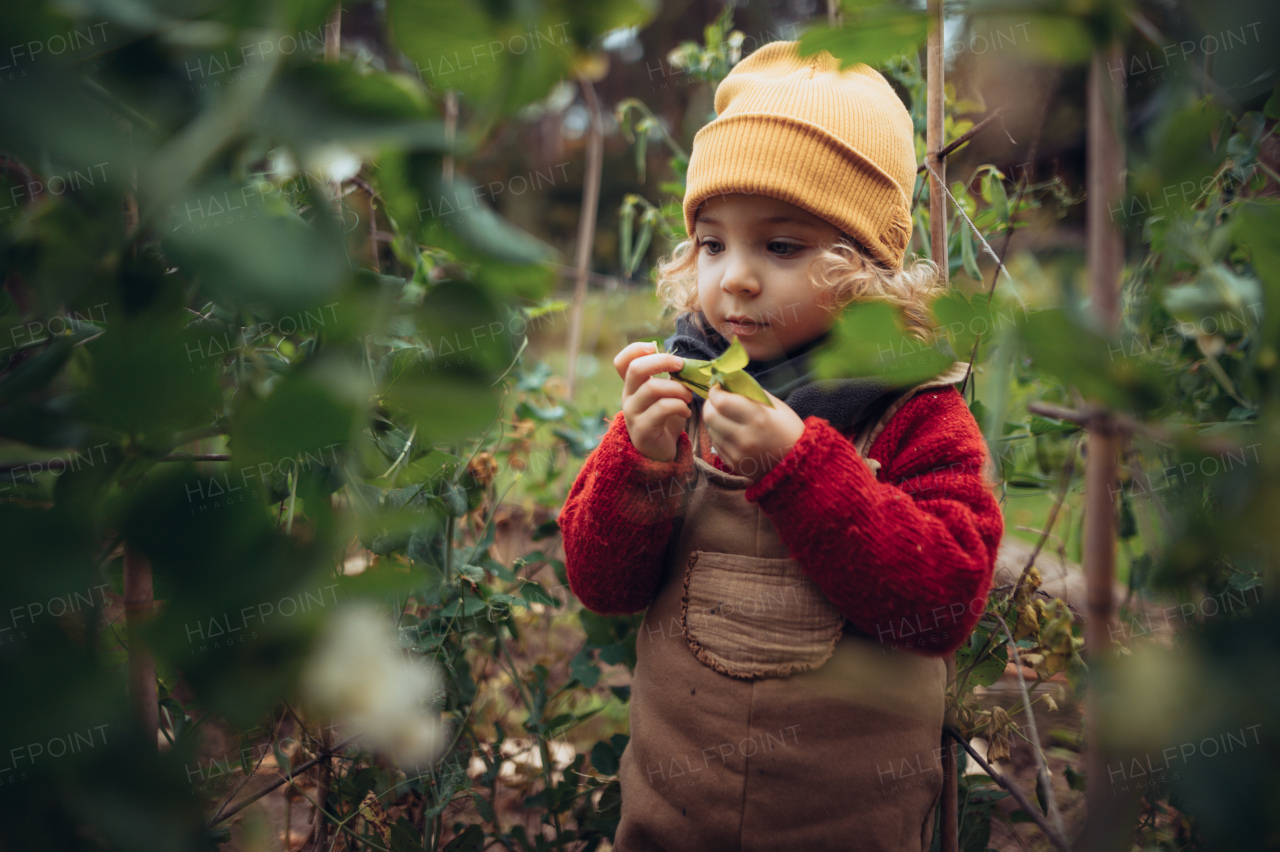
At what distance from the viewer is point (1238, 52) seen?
1.00 feet

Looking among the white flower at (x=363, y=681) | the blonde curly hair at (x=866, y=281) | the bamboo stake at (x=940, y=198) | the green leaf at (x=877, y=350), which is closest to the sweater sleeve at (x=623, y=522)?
the blonde curly hair at (x=866, y=281)

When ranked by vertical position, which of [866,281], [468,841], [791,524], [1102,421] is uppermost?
[1102,421]

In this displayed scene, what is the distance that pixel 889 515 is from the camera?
2.68 feet

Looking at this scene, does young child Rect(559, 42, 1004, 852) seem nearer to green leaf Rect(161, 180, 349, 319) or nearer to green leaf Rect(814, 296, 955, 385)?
green leaf Rect(814, 296, 955, 385)

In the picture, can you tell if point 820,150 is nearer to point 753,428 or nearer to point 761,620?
point 753,428

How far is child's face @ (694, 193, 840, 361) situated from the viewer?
3.16ft

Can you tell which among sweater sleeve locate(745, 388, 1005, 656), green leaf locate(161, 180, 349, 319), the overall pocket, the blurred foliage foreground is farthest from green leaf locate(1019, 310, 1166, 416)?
the overall pocket

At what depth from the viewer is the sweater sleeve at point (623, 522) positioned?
0.96 m

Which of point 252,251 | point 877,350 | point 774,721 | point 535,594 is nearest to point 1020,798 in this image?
point 774,721

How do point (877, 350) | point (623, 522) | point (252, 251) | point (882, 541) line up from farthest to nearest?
point (623, 522) → point (882, 541) → point (877, 350) → point (252, 251)

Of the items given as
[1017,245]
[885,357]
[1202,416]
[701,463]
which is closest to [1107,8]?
[885,357]

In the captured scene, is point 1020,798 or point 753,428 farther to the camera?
point 753,428

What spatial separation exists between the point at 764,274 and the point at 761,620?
44 centimetres

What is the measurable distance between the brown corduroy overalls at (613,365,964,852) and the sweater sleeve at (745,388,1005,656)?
59 mm
